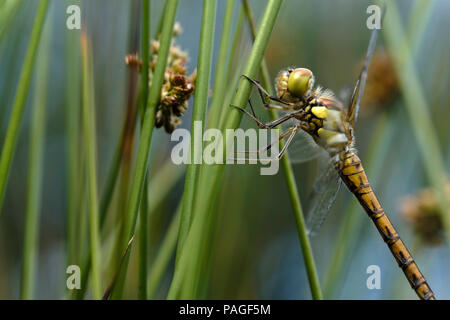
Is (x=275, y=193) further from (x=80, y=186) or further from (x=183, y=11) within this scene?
(x=80, y=186)

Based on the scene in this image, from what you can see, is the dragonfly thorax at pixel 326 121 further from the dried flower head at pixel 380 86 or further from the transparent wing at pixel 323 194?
the dried flower head at pixel 380 86

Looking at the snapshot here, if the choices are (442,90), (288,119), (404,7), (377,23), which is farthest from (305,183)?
(404,7)

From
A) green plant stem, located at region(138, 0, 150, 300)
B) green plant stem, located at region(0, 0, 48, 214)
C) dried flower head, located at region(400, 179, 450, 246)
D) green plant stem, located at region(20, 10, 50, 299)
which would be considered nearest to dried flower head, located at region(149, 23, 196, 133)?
green plant stem, located at region(138, 0, 150, 300)

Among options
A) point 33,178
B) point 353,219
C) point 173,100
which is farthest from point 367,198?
point 33,178

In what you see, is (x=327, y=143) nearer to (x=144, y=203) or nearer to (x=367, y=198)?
(x=367, y=198)

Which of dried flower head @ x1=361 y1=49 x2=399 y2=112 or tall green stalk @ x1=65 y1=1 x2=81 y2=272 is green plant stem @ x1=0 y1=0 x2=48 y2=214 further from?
dried flower head @ x1=361 y1=49 x2=399 y2=112

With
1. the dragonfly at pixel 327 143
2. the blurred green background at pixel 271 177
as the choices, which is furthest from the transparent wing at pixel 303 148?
the blurred green background at pixel 271 177
